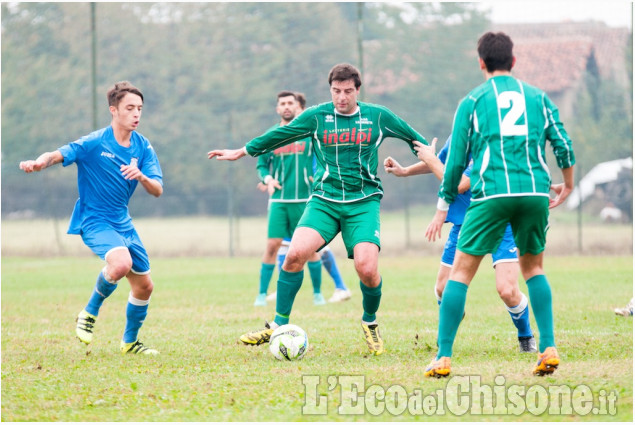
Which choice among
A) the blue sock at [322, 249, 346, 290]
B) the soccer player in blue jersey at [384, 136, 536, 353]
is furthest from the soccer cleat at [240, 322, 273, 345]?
the blue sock at [322, 249, 346, 290]

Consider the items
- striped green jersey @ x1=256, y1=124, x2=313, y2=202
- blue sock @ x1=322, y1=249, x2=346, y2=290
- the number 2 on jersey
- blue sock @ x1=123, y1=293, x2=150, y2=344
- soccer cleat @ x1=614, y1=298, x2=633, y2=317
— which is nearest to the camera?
the number 2 on jersey

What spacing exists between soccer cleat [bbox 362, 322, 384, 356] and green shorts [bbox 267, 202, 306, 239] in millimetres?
3803

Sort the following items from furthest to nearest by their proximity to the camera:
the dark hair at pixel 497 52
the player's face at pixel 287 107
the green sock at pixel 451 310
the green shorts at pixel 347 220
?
the player's face at pixel 287 107 → the green shorts at pixel 347 220 → the green sock at pixel 451 310 → the dark hair at pixel 497 52

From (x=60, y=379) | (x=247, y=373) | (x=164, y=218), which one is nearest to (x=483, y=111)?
(x=247, y=373)

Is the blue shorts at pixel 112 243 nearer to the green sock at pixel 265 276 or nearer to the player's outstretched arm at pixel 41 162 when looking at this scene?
the player's outstretched arm at pixel 41 162

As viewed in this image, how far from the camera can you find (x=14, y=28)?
27.9m

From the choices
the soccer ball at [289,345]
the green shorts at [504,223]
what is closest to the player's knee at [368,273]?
the soccer ball at [289,345]

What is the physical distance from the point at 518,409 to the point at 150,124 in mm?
24834

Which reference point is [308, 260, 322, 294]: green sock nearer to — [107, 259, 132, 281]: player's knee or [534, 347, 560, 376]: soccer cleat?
[107, 259, 132, 281]: player's knee

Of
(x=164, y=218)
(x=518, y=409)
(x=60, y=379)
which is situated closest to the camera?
(x=518, y=409)

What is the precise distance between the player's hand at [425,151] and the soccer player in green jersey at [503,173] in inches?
37.9

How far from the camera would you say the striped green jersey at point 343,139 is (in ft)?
22.0

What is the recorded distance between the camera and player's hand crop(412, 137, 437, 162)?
6262 mm

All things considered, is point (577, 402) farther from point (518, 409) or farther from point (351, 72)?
point (351, 72)
